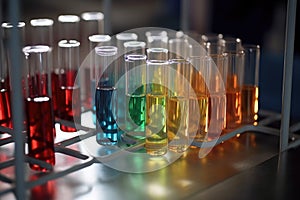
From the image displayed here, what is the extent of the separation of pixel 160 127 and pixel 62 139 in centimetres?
29

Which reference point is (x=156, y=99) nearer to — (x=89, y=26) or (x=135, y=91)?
(x=135, y=91)

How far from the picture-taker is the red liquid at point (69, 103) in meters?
1.56

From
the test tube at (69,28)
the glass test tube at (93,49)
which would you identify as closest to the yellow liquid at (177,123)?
the glass test tube at (93,49)

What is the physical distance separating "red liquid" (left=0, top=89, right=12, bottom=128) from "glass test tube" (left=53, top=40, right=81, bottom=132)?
5.9 inches

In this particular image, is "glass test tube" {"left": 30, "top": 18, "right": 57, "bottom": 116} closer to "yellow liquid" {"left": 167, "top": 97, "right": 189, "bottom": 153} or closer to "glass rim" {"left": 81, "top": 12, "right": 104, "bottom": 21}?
"glass rim" {"left": 81, "top": 12, "right": 104, "bottom": 21}

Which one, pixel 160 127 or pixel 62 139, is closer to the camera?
pixel 160 127

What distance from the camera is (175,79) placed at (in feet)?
4.64

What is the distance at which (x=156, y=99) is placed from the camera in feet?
4.47

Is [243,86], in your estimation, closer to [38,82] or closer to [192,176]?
[192,176]

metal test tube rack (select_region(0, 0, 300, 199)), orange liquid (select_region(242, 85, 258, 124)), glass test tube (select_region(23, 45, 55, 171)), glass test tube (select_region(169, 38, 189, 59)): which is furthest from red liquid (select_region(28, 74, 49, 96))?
orange liquid (select_region(242, 85, 258, 124))

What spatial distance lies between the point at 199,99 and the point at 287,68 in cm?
27

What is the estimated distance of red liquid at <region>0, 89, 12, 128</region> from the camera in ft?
4.81

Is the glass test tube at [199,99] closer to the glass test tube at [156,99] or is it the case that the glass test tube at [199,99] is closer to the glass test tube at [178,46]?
the glass test tube at [156,99]

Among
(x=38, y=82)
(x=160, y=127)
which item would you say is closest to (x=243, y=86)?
(x=160, y=127)
